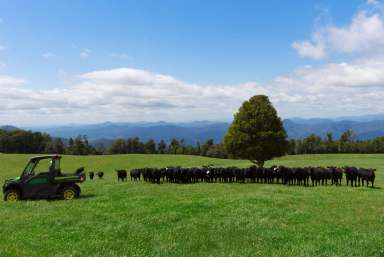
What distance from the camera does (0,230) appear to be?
54.5 ft

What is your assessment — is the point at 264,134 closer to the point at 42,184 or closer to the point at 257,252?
the point at 42,184

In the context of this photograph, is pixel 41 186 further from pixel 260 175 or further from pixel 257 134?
pixel 257 134

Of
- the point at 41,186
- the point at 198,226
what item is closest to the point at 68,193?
the point at 41,186

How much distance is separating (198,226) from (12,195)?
1299 centimetres

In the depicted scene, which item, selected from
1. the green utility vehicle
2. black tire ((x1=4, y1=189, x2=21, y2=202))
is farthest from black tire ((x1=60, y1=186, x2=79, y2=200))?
black tire ((x1=4, y1=189, x2=21, y2=202))

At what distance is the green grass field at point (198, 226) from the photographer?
43.6 feet

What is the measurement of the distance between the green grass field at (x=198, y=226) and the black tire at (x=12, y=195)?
4.46ft

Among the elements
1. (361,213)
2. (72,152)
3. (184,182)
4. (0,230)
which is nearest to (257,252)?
(361,213)

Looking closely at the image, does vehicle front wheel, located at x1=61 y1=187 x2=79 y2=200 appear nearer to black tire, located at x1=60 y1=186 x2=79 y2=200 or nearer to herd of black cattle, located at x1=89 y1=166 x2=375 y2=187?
black tire, located at x1=60 y1=186 x2=79 y2=200

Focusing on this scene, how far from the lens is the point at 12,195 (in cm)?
2434

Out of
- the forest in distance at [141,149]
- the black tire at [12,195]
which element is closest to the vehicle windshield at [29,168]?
the black tire at [12,195]

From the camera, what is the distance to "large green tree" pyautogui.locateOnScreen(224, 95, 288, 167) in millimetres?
47469

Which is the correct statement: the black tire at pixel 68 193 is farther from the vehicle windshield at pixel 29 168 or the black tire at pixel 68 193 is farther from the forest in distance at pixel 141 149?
the forest in distance at pixel 141 149

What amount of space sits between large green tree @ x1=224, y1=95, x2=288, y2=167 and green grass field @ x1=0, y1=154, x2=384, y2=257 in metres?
23.6
